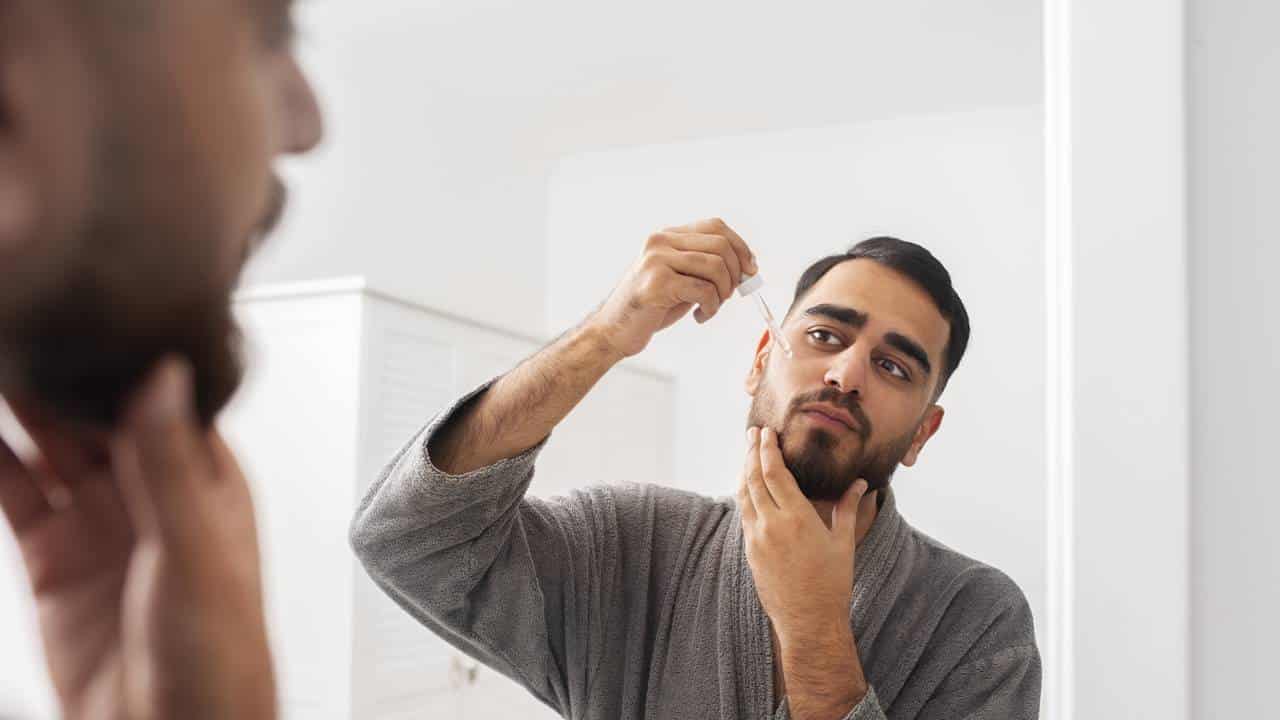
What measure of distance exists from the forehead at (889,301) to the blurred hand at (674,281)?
0.10 metres

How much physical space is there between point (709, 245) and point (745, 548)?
0.24 metres

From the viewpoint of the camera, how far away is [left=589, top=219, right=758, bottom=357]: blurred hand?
70 cm

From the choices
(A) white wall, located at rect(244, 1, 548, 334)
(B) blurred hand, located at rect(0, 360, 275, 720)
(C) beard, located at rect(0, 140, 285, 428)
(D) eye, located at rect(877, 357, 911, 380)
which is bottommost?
(B) blurred hand, located at rect(0, 360, 275, 720)

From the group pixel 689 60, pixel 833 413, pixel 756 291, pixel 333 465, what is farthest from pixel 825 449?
pixel 689 60

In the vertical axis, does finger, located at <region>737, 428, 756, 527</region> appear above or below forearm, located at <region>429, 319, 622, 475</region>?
below

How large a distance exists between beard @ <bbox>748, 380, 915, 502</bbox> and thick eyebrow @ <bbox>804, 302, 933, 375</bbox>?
0.18 ft

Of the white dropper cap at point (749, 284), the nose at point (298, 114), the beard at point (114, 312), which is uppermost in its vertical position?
the white dropper cap at point (749, 284)

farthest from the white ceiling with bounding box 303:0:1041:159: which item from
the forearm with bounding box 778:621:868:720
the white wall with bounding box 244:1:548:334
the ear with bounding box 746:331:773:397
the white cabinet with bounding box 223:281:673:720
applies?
the forearm with bounding box 778:621:868:720

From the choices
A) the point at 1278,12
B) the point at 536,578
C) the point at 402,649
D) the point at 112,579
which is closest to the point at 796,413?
the point at 536,578

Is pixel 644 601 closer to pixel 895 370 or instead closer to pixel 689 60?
pixel 895 370

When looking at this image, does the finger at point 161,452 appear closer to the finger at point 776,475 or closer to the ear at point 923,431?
the finger at point 776,475

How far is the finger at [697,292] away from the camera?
0.70 meters

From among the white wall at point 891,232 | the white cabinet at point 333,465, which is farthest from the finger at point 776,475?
the white wall at point 891,232

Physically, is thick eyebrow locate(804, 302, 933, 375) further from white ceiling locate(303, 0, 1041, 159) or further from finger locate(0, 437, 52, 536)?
white ceiling locate(303, 0, 1041, 159)
